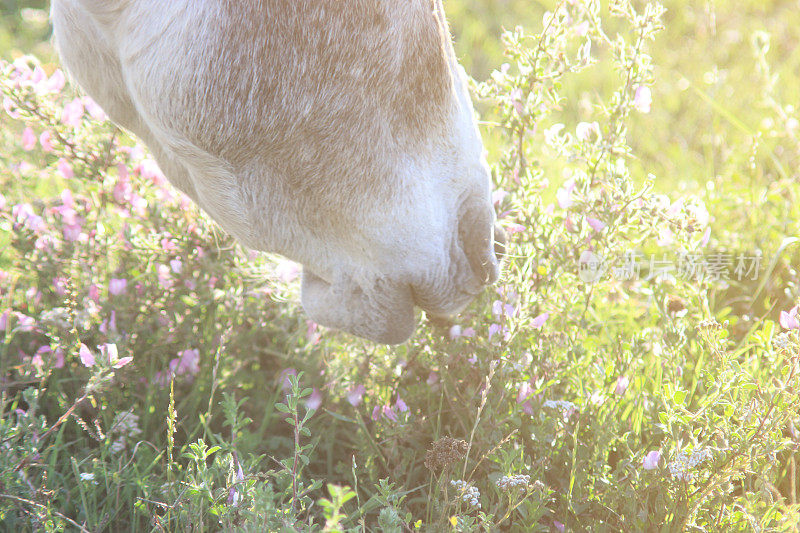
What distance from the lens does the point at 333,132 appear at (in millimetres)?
1610

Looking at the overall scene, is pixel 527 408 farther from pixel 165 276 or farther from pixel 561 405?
pixel 165 276

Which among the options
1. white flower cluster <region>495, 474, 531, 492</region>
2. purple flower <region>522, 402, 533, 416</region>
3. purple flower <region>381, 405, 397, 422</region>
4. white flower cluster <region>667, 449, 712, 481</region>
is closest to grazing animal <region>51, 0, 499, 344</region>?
purple flower <region>381, 405, 397, 422</region>

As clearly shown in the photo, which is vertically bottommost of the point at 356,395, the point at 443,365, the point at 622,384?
the point at 356,395

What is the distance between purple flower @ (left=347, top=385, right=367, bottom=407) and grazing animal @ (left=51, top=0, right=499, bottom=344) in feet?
1.11

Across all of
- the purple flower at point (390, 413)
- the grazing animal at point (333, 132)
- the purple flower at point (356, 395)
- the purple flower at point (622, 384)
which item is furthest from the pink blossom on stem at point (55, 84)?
the purple flower at point (622, 384)

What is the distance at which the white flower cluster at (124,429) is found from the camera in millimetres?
1905

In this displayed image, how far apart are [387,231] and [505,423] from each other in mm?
599

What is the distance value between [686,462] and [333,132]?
3.40 feet

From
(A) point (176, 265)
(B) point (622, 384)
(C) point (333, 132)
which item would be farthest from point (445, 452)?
(A) point (176, 265)

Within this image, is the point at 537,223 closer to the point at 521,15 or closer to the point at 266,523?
the point at 266,523

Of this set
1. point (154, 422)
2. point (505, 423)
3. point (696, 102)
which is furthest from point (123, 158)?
point (696, 102)

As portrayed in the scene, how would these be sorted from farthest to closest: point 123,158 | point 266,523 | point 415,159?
1. point 123,158
2. point 415,159
3. point 266,523

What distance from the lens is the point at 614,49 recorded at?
78.9 inches

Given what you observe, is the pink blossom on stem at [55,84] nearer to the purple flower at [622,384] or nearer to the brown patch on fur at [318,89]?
the brown patch on fur at [318,89]
